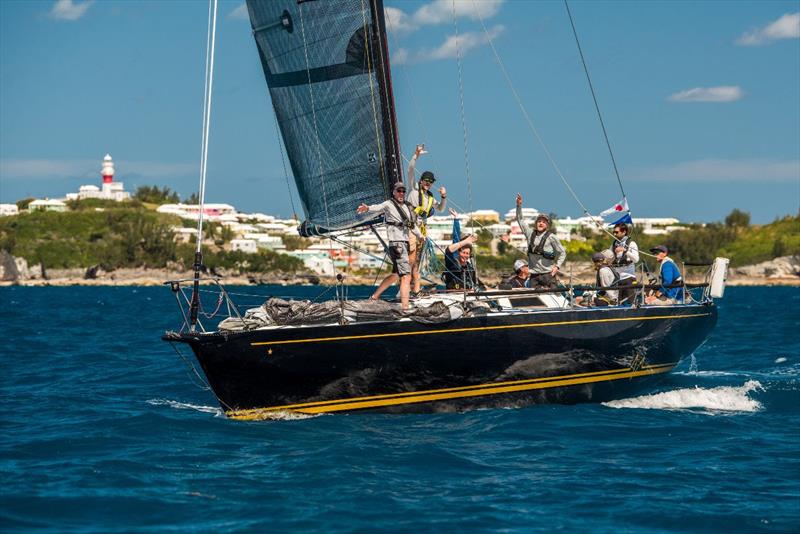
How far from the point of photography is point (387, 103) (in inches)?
579

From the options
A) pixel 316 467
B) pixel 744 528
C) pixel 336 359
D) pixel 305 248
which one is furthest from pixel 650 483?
pixel 305 248

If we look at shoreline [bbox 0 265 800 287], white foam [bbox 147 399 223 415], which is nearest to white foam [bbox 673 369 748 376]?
white foam [bbox 147 399 223 415]

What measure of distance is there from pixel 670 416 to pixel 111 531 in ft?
25.6

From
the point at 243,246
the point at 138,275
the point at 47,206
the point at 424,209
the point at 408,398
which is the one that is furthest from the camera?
the point at 47,206

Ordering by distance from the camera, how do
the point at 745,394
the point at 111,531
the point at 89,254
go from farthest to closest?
the point at 89,254 < the point at 745,394 < the point at 111,531

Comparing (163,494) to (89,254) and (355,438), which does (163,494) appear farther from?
(89,254)

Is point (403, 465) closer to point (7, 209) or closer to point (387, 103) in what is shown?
point (387, 103)

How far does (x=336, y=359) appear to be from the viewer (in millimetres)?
12891

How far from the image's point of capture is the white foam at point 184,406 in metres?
14.3

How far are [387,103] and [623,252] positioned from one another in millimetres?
4062

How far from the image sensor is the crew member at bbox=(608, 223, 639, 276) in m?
15.7

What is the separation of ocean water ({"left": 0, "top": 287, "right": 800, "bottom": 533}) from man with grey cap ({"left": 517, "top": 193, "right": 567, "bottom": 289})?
2019mm

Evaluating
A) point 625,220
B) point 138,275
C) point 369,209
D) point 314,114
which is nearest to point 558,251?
point 625,220

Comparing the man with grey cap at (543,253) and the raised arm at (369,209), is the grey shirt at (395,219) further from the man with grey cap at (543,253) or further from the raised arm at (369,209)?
the man with grey cap at (543,253)
